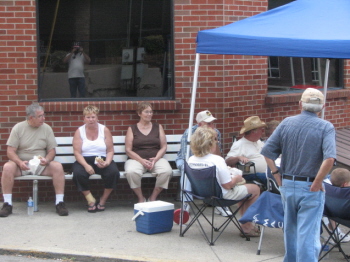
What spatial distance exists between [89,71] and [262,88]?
7.81ft

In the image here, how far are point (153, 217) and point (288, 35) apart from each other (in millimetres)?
2334

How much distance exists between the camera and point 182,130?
320 inches

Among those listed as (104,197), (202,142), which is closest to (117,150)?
(104,197)

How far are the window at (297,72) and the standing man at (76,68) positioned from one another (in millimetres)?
2620

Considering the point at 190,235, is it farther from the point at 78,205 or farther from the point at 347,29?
the point at 347,29

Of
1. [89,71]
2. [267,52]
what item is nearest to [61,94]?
[89,71]

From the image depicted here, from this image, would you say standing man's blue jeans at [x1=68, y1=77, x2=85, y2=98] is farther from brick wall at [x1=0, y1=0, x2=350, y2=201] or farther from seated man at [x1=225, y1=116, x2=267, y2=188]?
seated man at [x1=225, y1=116, x2=267, y2=188]

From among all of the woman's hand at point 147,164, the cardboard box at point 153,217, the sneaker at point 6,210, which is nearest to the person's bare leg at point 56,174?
the sneaker at point 6,210

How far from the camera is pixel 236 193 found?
6.25 m

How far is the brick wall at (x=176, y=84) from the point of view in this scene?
25.5 feet

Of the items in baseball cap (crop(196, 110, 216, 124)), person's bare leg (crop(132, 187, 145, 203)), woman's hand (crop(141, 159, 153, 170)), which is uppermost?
baseball cap (crop(196, 110, 216, 124))

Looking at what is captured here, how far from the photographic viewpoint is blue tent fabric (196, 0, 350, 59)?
19.3 ft

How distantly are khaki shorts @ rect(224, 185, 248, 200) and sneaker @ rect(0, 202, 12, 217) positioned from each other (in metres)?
2.69

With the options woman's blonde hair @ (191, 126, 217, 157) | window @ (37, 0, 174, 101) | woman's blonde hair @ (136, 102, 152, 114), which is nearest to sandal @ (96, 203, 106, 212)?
woman's blonde hair @ (136, 102, 152, 114)
